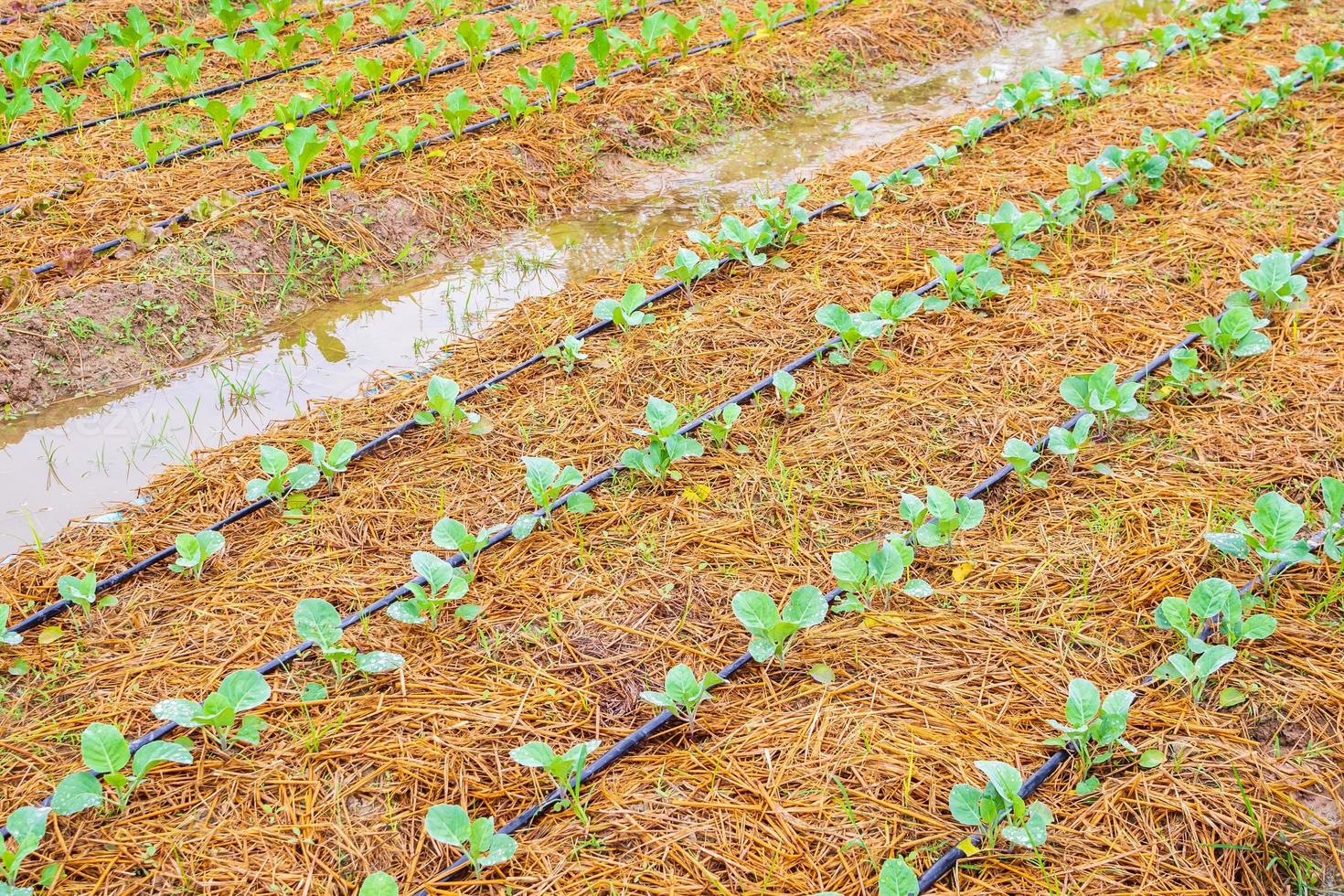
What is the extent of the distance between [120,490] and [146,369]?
0.86 metres

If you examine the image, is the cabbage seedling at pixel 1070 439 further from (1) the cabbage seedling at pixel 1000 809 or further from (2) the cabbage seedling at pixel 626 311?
(2) the cabbage seedling at pixel 626 311

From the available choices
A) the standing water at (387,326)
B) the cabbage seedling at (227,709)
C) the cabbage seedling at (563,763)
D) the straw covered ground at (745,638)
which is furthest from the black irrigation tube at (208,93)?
the cabbage seedling at (563,763)

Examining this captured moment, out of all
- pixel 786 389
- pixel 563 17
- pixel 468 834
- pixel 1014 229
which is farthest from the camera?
pixel 563 17

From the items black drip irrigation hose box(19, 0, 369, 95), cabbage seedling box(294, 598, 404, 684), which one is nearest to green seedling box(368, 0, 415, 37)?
black drip irrigation hose box(19, 0, 369, 95)

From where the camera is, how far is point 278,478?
10.9 ft

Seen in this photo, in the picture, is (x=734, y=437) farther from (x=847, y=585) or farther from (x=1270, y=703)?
(x=1270, y=703)

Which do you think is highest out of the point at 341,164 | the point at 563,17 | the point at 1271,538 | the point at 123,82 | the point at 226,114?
the point at 123,82

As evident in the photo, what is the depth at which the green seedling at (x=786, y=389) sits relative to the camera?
3.52 metres

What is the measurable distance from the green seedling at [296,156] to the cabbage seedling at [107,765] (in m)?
3.31

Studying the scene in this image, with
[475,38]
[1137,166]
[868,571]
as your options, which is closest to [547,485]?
[868,571]

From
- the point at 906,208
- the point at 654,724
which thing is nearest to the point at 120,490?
the point at 654,724

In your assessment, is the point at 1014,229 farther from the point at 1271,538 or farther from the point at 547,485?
the point at 547,485

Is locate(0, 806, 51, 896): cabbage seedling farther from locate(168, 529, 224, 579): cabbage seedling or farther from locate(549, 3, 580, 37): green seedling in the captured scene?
locate(549, 3, 580, 37): green seedling

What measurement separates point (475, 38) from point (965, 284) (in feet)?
12.6
